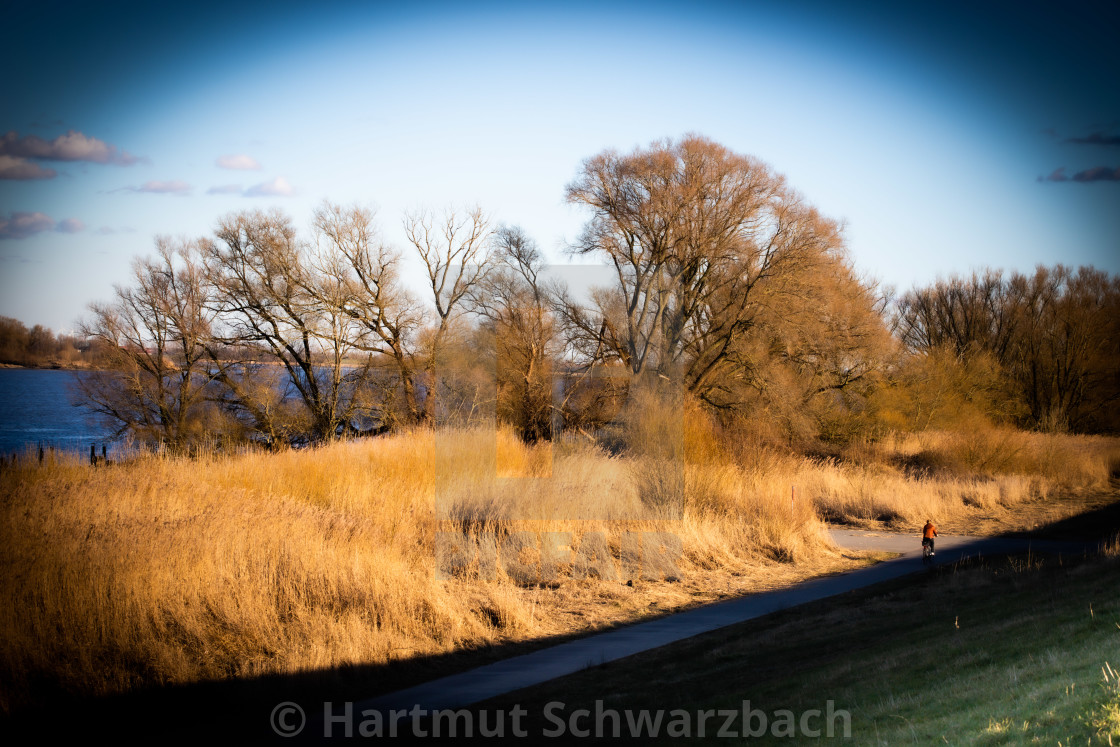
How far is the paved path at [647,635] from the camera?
729 centimetres

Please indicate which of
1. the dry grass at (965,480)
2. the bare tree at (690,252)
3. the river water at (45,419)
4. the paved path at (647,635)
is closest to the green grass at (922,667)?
the paved path at (647,635)

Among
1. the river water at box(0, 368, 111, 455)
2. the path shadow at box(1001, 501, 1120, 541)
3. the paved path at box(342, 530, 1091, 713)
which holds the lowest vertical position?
the path shadow at box(1001, 501, 1120, 541)

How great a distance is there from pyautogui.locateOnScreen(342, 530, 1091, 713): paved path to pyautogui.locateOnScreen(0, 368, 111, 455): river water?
14.2 metres

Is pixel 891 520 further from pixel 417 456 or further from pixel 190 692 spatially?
pixel 190 692

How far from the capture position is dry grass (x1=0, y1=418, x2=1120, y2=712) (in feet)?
24.1

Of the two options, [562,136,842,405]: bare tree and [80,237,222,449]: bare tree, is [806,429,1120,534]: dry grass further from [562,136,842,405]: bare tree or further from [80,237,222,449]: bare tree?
[80,237,222,449]: bare tree

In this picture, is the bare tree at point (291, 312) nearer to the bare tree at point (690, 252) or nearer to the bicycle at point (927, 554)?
the bare tree at point (690, 252)

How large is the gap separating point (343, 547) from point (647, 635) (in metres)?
4.51

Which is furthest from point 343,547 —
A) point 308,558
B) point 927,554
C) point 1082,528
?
point 1082,528

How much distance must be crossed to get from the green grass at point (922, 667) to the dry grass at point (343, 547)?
254 centimetres

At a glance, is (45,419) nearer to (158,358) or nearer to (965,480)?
(158,358)

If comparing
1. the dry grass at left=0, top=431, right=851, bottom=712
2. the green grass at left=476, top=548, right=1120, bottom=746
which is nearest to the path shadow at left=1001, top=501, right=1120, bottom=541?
the dry grass at left=0, top=431, right=851, bottom=712

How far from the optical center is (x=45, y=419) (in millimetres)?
41031

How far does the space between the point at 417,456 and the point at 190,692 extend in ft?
30.8
